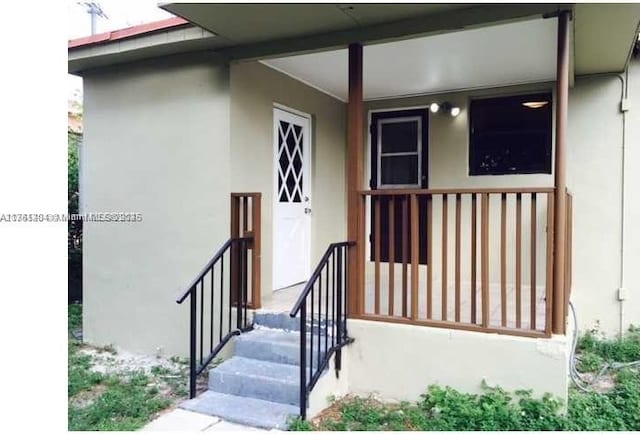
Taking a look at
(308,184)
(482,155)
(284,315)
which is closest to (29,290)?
(284,315)

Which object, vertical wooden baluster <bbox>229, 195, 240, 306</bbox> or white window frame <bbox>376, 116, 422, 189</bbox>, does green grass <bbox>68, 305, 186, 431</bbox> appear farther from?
white window frame <bbox>376, 116, 422, 189</bbox>

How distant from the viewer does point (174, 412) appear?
11.1 feet

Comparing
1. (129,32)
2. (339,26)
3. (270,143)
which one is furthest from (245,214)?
(129,32)

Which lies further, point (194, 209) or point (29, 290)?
point (194, 209)

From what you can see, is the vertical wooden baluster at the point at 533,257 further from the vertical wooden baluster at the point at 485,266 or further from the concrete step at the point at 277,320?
the concrete step at the point at 277,320

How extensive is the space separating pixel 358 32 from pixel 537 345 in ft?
8.50

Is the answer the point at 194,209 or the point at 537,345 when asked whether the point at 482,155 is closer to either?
the point at 537,345

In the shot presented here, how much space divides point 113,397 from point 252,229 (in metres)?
1.67

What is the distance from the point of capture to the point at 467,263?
19.2 ft

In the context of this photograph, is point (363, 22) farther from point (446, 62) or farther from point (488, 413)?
A: point (488, 413)

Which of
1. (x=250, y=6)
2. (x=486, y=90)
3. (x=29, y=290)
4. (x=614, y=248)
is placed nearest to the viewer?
(x=29, y=290)

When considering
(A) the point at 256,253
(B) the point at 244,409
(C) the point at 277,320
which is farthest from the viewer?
(A) the point at 256,253

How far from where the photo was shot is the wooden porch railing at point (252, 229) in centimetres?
426

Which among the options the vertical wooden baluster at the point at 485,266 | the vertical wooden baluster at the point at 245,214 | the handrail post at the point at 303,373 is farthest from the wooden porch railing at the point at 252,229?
the vertical wooden baluster at the point at 485,266
